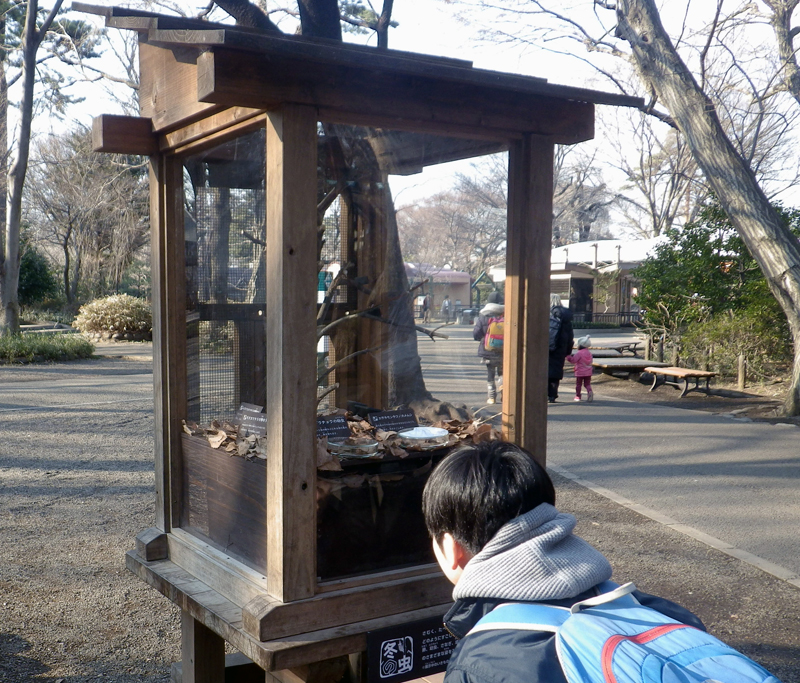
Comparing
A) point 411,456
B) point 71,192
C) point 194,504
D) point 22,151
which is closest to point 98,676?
point 194,504

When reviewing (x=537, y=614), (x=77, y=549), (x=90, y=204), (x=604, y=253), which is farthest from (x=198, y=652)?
(x=90, y=204)

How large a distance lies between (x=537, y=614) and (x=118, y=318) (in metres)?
21.0

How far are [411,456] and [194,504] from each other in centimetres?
84

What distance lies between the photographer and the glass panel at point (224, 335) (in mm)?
2410

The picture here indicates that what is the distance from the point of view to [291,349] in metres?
2.12

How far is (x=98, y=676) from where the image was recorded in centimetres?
341

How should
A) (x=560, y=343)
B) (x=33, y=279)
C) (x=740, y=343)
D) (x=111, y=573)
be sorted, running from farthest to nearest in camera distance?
(x=33, y=279) → (x=740, y=343) → (x=560, y=343) → (x=111, y=573)

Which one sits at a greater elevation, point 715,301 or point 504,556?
point 715,301

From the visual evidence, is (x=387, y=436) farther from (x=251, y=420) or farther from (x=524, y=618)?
(x=524, y=618)

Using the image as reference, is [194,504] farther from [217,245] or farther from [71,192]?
[71,192]

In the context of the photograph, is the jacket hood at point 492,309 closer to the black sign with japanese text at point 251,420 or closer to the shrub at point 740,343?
the black sign with japanese text at point 251,420

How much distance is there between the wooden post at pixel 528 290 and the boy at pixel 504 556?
1.09m

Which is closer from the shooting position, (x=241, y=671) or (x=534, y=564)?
(x=534, y=564)

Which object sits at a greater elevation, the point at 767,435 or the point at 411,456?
the point at 411,456
